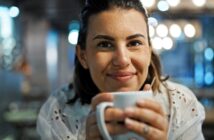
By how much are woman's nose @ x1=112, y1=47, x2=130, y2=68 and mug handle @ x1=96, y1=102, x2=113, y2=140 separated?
135mm

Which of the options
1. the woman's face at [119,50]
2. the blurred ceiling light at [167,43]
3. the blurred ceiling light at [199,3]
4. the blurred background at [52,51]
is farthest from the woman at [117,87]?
the blurred ceiling light at [167,43]

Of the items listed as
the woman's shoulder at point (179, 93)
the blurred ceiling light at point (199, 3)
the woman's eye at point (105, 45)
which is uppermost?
the blurred ceiling light at point (199, 3)

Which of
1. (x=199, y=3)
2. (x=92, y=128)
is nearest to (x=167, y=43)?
(x=199, y=3)

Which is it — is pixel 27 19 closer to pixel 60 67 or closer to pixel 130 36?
pixel 60 67

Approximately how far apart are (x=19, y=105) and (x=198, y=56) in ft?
8.42

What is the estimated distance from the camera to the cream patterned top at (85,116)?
0.89 m

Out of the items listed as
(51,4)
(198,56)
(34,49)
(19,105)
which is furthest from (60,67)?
(19,105)

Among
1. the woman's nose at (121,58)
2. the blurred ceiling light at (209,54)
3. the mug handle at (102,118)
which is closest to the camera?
the mug handle at (102,118)

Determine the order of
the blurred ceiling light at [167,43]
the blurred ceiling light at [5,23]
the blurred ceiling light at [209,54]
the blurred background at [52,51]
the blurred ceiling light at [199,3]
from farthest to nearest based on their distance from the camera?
the blurred ceiling light at [167,43], the blurred ceiling light at [209,54], the blurred ceiling light at [199,3], the blurred background at [52,51], the blurred ceiling light at [5,23]

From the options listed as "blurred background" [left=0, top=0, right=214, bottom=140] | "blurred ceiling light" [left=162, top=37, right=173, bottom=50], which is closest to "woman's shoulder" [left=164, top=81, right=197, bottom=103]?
"blurred background" [left=0, top=0, right=214, bottom=140]

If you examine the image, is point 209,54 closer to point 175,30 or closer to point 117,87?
point 175,30

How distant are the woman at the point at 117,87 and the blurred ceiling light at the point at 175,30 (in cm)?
425

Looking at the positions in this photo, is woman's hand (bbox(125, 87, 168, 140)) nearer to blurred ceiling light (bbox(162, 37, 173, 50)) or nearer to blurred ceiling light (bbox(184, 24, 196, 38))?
blurred ceiling light (bbox(162, 37, 173, 50))

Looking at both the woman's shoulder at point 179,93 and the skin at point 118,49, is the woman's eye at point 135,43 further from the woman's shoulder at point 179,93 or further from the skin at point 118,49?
the woman's shoulder at point 179,93
